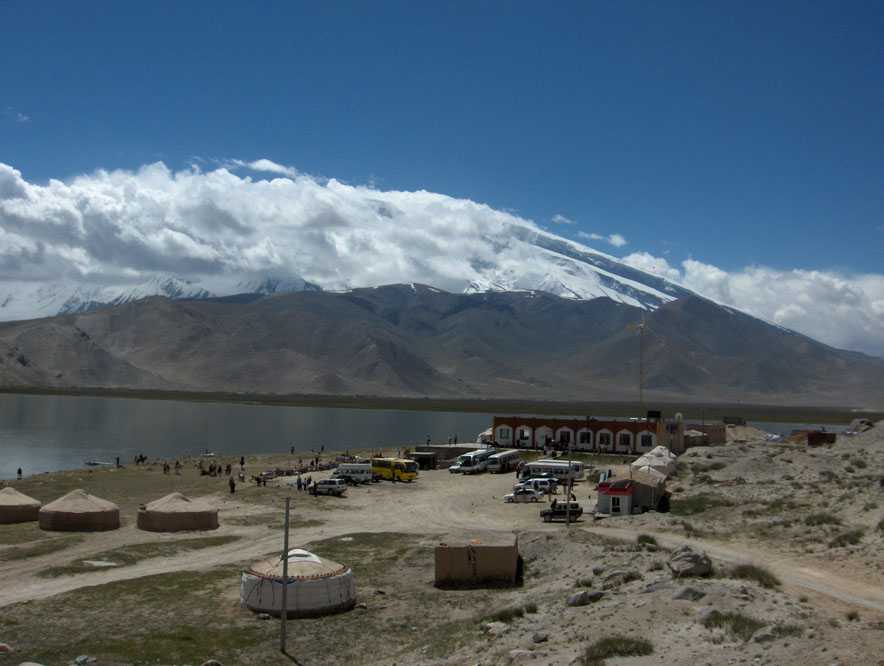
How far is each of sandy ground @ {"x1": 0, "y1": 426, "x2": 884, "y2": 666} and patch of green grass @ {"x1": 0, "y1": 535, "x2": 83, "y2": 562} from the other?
0.35m

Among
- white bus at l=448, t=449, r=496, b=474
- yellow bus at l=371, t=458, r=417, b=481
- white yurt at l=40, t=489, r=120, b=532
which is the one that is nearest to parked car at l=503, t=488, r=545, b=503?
yellow bus at l=371, t=458, r=417, b=481

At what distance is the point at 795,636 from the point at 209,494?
3740 centimetres

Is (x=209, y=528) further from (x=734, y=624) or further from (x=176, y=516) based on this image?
(x=734, y=624)

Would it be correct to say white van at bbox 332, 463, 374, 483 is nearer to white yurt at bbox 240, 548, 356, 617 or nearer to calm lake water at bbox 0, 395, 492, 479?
white yurt at bbox 240, 548, 356, 617

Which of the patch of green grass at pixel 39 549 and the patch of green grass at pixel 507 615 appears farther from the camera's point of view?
the patch of green grass at pixel 39 549

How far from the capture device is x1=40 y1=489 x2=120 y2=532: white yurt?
37.9 m

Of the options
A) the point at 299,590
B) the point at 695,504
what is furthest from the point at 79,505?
the point at 695,504

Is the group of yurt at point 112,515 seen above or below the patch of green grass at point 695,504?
below

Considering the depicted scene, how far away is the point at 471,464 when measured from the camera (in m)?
61.1

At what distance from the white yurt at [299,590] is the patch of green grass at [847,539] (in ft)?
47.0

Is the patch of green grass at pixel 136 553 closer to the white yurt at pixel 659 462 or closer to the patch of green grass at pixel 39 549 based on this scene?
the patch of green grass at pixel 39 549

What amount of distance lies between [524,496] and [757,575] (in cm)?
2304

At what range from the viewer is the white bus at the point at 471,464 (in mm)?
60875

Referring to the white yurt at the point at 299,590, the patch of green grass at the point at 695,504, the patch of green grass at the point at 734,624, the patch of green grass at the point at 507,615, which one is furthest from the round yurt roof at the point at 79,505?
the patch of green grass at the point at 734,624
